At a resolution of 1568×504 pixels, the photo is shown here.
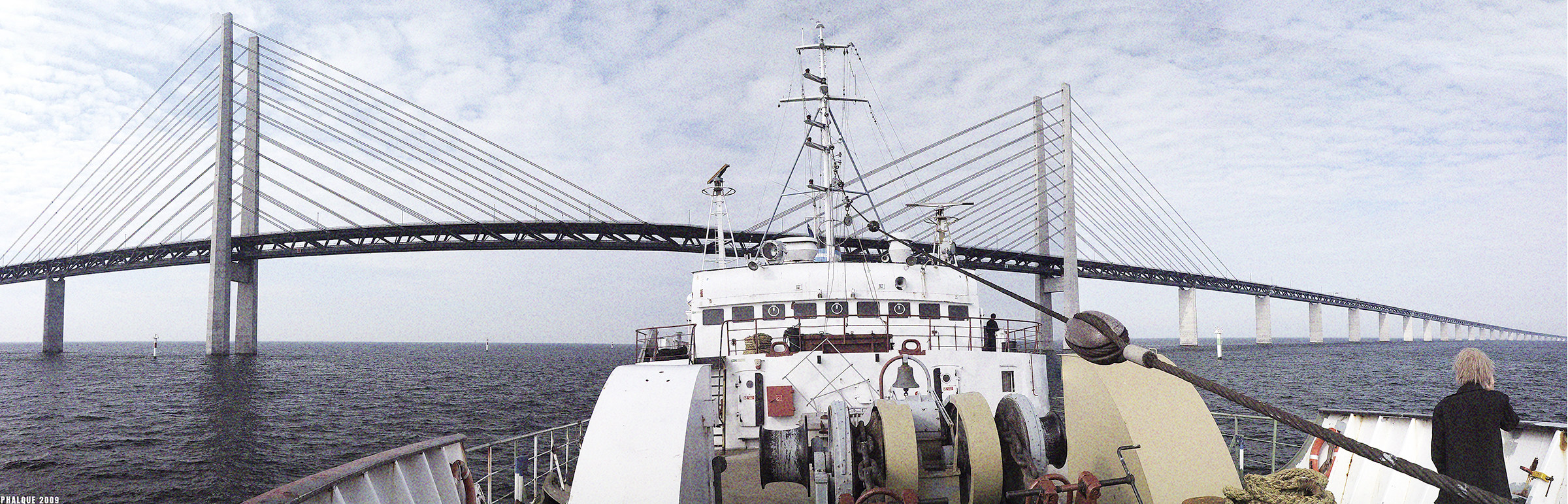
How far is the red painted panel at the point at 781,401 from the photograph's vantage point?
11.4 meters

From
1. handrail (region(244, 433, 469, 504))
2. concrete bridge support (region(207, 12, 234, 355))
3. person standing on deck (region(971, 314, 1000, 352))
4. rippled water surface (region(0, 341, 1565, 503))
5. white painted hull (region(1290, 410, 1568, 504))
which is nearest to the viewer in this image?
handrail (region(244, 433, 469, 504))

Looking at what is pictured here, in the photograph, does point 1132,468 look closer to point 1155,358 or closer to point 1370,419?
point 1155,358

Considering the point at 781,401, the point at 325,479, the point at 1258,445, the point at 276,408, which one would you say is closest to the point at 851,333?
the point at 781,401

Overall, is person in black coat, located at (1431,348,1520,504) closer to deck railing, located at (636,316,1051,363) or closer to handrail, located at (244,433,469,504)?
handrail, located at (244,433,469,504)

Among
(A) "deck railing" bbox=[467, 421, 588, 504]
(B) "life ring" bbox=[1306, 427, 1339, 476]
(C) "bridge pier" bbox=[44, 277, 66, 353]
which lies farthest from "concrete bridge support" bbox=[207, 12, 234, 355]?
(B) "life ring" bbox=[1306, 427, 1339, 476]

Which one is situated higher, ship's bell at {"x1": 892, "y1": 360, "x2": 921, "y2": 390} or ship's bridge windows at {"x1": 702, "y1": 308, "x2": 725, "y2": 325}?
ship's bridge windows at {"x1": 702, "y1": 308, "x2": 725, "y2": 325}

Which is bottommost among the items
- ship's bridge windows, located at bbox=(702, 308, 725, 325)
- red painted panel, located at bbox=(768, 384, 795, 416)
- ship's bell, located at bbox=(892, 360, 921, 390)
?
red painted panel, located at bbox=(768, 384, 795, 416)

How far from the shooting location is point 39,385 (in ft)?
161

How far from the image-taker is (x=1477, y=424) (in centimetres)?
423

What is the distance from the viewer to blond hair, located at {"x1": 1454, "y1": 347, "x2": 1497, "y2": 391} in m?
4.27

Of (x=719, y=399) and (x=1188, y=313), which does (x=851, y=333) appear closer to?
(x=719, y=399)

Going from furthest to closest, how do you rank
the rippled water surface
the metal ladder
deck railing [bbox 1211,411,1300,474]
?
the rippled water surface → deck railing [bbox 1211,411,1300,474] → the metal ladder

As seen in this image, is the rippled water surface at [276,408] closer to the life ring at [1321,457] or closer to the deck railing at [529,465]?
the deck railing at [529,465]

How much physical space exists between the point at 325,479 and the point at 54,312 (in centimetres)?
10014
